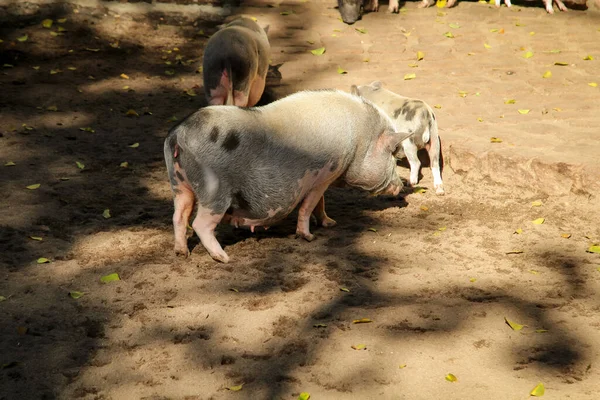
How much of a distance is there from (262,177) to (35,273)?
59.9 inches

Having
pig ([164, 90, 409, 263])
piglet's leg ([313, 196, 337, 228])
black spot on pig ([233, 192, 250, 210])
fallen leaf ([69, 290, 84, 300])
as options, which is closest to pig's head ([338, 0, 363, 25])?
pig ([164, 90, 409, 263])

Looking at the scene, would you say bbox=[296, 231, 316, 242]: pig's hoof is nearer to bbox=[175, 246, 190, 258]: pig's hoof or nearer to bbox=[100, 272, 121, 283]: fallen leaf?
bbox=[175, 246, 190, 258]: pig's hoof

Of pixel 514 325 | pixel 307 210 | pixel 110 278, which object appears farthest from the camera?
pixel 307 210

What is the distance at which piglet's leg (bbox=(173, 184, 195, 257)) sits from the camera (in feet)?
15.6

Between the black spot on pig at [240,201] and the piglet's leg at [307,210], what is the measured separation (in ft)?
1.61

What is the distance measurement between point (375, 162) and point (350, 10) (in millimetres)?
4824

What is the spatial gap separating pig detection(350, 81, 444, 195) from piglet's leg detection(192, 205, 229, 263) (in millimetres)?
2102

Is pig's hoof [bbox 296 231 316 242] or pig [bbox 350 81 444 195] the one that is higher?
pig [bbox 350 81 444 195]

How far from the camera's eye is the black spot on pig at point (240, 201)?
4727 millimetres

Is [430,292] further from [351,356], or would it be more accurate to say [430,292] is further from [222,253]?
[222,253]

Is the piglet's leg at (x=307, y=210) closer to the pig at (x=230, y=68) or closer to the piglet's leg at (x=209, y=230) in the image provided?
the piglet's leg at (x=209, y=230)

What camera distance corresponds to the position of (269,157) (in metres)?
4.72

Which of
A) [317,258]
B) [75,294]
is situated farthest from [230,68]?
[75,294]

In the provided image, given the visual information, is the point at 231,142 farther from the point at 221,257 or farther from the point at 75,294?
the point at 75,294
